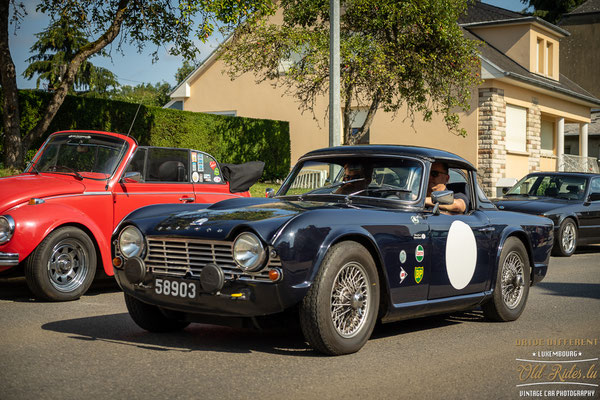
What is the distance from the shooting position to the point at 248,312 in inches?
200

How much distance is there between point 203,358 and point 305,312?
814 millimetres

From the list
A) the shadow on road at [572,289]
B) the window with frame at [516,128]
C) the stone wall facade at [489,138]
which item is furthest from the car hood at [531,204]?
the window with frame at [516,128]

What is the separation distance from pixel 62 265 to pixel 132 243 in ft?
8.55

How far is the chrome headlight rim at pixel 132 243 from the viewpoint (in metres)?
5.66

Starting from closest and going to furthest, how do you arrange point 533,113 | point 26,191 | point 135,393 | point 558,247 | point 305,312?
point 135,393
point 305,312
point 26,191
point 558,247
point 533,113

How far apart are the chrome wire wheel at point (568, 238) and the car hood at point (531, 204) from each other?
1.50ft

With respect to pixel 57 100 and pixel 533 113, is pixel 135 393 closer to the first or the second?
pixel 57 100

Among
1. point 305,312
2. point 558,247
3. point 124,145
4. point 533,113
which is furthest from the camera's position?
point 533,113

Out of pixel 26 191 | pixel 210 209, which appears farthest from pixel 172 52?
pixel 210 209

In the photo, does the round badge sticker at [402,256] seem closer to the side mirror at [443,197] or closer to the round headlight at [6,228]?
the side mirror at [443,197]

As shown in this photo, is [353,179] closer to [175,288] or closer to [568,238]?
[175,288]

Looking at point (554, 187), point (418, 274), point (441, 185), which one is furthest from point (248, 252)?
point (554, 187)

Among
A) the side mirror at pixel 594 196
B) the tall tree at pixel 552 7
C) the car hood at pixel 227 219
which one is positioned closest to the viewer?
the car hood at pixel 227 219

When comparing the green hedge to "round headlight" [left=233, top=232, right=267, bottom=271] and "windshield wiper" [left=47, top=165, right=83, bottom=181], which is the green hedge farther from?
"round headlight" [left=233, top=232, right=267, bottom=271]
